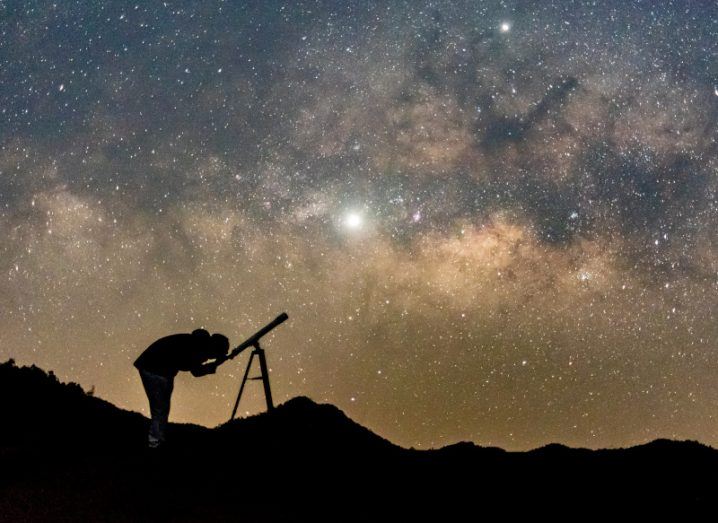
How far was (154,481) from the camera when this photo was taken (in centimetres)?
658

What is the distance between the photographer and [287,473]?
8164 millimetres

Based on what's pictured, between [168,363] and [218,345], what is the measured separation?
670 millimetres

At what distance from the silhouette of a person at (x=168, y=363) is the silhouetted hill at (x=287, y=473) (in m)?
0.72

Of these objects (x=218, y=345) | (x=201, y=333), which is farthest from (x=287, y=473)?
(x=201, y=333)

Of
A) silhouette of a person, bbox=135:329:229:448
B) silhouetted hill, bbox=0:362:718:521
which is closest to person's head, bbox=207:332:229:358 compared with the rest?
silhouette of a person, bbox=135:329:229:448

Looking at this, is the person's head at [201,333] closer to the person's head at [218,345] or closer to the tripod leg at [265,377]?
the person's head at [218,345]

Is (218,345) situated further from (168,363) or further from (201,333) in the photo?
(168,363)

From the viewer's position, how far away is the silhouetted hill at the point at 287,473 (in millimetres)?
6141

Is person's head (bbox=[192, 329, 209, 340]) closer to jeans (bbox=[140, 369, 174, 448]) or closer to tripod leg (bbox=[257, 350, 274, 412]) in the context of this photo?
jeans (bbox=[140, 369, 174, 448])

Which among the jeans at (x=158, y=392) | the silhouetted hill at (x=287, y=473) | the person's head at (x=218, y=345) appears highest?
the person's head at (x=218, y=345)

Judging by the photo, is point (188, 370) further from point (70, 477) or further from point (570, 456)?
point (570, 456)

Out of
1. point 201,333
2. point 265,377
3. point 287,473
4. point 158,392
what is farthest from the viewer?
point 287,473

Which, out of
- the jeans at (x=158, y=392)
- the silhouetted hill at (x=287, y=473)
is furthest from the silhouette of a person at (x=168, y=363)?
the silhouetted hill at (x=287, y=473)

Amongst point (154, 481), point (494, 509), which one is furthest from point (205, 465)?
point (494, 509)
